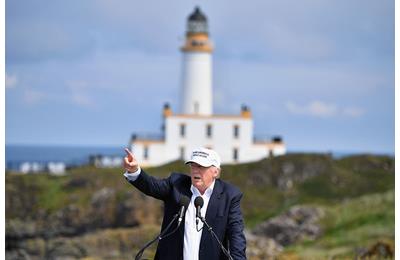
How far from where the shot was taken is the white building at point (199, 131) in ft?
227

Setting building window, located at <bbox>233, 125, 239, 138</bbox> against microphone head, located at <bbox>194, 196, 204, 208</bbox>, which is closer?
microphone head, located at <bbox>194, 196, 204, 208</bbox>

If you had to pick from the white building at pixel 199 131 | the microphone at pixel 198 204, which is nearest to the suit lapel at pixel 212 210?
the microphone at pixel 198 204

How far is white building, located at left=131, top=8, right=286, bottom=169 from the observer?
227 feet

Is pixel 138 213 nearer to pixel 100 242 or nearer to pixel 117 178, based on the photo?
pixel 117 178

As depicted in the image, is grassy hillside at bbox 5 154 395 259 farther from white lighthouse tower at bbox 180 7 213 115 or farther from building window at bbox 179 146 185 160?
white lighthouse tower at bbox 180 7 213 115

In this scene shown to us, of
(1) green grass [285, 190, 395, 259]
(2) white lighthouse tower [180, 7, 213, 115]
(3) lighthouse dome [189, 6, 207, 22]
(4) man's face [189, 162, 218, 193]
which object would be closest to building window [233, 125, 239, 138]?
(2) white lighthouse tower [180, 7, 213, 115]

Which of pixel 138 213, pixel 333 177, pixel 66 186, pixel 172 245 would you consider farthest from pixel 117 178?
pixel 172 245

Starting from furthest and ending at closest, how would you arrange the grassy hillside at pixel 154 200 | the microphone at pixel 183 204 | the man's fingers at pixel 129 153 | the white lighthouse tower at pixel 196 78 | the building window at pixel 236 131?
the white lighthouse tower at pixel 196 78 < the building window at pixel 236 131 < the grassy hillside at pixel 154 200 < the microphone at pixel 183 204 < the man's fingers at pixel 129 153

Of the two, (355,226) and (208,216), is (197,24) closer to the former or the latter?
(355,226)

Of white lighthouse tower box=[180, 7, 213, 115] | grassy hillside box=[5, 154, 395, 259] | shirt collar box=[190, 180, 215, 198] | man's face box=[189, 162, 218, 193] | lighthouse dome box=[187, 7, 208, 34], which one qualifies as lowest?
grassy hillside box=[5, 154, 395, 259]

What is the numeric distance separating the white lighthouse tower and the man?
62697 millimetres

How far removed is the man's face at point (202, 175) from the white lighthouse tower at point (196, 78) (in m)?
62.8

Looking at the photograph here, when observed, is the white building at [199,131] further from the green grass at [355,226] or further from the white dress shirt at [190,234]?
the white dress shirt at [190,234]

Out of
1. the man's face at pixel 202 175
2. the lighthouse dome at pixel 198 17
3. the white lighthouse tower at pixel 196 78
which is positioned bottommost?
the man's face at pixel 202 175
